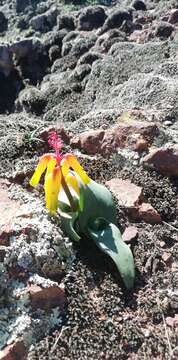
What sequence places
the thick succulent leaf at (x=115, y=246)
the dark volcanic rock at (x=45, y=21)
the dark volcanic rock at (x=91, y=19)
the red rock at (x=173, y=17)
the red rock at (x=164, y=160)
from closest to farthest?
the thick succulent leaf at (x=115, y=246), the red rock at (x=164, y=160), the red rock at (x=173, y=17), the dark volcanic rock at (x=91, y=19), the dark volcanic rock at (x=45, y=21)

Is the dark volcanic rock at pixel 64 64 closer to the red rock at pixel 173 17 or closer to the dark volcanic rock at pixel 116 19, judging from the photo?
the dark volcanic rock at pixel 116 19

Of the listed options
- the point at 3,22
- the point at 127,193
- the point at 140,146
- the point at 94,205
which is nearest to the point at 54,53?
the point at 3,22

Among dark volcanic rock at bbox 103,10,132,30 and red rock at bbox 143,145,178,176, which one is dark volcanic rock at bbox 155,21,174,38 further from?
red rock at bbox 143,145,178,176

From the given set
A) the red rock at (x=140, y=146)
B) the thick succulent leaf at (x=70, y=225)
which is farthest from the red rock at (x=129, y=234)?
the red rock at (x=140, y=146)

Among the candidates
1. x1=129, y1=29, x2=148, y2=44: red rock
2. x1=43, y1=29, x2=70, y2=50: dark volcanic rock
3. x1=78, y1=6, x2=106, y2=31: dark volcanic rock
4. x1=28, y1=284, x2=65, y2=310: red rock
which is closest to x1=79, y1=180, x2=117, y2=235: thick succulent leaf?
x1=28, y1=284, x2=65, y2=310: red rock

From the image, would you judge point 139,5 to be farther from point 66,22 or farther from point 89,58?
point 89,58

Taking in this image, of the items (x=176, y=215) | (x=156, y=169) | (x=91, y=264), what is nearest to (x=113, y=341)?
(x=91, y=264)
